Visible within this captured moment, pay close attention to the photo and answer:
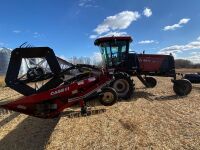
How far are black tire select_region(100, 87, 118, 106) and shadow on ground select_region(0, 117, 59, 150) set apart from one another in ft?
6.03

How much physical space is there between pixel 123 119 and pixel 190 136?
2286 millimetres

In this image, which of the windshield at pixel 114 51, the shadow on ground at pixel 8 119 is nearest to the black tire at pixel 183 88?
the windshield at pixel 114 51

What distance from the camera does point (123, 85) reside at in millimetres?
12109

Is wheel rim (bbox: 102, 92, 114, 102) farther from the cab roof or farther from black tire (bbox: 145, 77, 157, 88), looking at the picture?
black tire (bbox: 145, 77, 157, 88)

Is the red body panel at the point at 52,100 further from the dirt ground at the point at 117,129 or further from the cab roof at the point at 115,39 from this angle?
the cab roof at the point at 115,39

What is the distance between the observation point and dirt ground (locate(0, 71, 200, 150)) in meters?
Answer: 6.17

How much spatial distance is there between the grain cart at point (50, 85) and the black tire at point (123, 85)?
2489 mm

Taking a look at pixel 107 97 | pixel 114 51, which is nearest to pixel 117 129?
pixel 107 97

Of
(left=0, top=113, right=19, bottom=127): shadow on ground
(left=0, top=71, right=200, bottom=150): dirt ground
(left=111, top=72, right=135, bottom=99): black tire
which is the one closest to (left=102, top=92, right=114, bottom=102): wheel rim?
(left=0, top=71, right=200, bottom=150): dirt ground

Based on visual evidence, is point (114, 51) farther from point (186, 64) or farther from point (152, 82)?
point (186, 64)

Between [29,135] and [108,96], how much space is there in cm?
276

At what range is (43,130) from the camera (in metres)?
8.62

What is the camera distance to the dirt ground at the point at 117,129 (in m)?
6.17

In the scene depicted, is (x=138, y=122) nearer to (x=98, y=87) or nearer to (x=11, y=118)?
(x=98, y=87)
